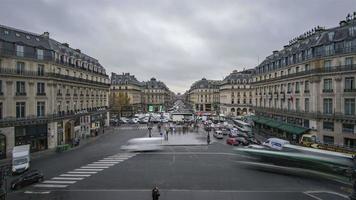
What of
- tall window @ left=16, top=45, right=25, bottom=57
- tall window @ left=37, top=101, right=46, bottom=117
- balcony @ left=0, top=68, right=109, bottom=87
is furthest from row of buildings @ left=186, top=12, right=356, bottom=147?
tall window @ left=16, top=45, right=25, bottom=57

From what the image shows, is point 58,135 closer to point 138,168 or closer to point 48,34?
point 48,34

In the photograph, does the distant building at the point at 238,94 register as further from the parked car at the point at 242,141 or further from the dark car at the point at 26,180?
the dark car at the point at 26,180

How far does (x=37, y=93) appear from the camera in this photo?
1599 inches

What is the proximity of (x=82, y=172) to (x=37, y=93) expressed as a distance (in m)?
19.4

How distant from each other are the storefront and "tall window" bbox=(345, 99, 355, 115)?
45.0 meters

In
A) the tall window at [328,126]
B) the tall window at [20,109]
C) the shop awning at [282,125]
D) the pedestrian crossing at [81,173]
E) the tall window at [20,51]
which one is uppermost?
the tall window at [20,51]

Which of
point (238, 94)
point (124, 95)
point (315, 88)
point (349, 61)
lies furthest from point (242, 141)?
point (124, 95)

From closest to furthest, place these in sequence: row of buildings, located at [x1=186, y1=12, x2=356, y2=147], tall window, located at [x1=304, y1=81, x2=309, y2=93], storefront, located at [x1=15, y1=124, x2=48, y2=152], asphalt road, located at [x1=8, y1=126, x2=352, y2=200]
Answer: asphalt road, located at [x1=8, y1=126, x2=352, y2=200]
storefront, located at [x1=15, y1=124, x2=48, y2=152]
row of buildings, located at [x1=186, y1=12, x2=356, y2=147]
tall window, located at [x1=304, y1=81, x2=309, y2=93]

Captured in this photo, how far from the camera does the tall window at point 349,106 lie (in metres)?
37.0

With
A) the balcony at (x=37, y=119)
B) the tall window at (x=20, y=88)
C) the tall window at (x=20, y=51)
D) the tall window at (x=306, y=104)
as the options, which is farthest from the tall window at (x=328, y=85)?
the tall window at (x=20, y=51)

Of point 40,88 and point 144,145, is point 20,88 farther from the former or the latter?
point 144,145

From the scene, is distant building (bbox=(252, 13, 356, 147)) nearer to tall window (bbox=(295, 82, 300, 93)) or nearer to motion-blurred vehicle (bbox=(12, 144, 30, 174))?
tall window (bbox=(295, 82, 300, 93))

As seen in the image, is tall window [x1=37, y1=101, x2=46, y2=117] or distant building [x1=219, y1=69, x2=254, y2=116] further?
distant building [x1=219, y1=69, x2=254, y2=116]

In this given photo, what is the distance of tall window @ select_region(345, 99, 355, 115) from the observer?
3703cm
